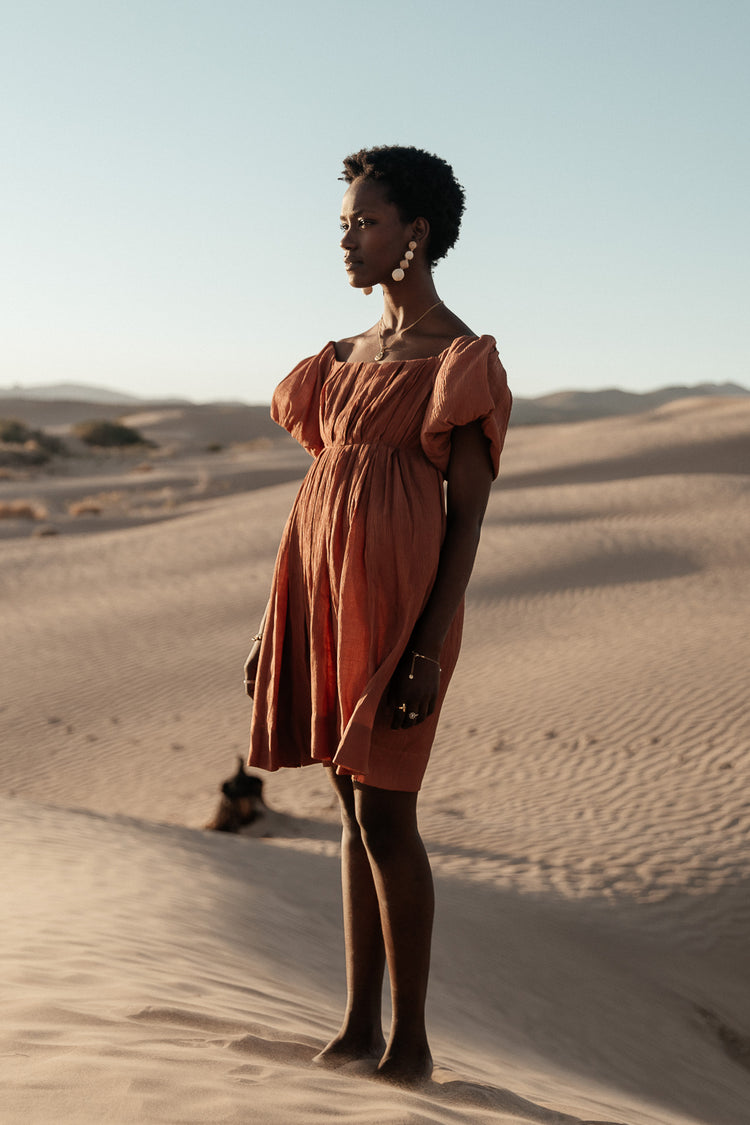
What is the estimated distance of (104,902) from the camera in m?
5.41

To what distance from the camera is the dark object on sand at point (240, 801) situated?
9.23 meters

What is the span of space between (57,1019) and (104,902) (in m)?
2.27

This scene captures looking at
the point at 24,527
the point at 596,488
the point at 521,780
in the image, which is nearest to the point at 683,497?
the point at 596,488

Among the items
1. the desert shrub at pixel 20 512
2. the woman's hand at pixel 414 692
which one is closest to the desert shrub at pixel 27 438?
the desert shrub at pixel 20 512

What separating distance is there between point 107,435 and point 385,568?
175 ft

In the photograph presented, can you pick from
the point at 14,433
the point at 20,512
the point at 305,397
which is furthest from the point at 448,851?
the point at 14,433

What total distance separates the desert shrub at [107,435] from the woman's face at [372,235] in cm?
5161

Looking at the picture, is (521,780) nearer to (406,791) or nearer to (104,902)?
(104,902)

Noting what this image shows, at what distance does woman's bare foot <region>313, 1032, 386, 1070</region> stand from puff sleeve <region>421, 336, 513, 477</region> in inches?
64.4

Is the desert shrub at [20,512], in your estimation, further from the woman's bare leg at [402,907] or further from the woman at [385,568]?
the woman's bare leg at [402,907]

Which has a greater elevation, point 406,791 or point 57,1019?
point 406,791

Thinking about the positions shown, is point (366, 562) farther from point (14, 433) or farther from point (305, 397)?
point (14, 433)

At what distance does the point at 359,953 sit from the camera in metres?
3.24

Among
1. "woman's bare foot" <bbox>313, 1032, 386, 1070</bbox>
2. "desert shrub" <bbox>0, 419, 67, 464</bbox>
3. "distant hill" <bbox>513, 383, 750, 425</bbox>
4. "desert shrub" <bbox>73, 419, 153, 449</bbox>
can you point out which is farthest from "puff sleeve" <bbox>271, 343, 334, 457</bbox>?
"distant hill" <bbox>513, 383, 750, 425</bbox>
